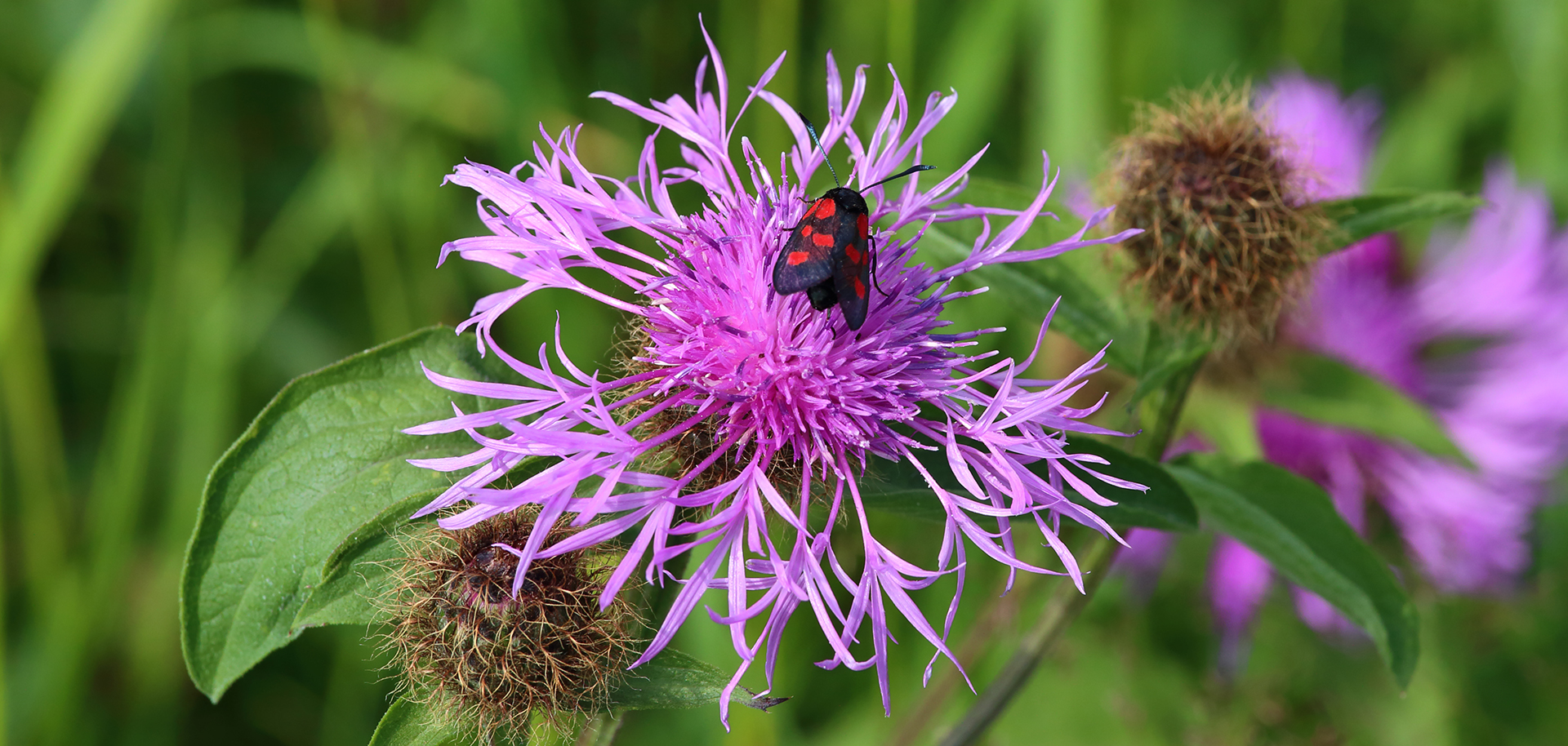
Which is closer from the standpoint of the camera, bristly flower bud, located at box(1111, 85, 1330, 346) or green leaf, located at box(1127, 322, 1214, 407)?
green leaf, located at box(1127, 322, 1214, 407)

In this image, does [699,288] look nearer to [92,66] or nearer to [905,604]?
[905,604]

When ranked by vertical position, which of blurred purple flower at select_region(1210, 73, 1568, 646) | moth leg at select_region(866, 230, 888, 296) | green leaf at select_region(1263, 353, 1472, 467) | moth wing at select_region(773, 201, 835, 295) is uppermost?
moth wing at select_region(773, 201, 835, 295)

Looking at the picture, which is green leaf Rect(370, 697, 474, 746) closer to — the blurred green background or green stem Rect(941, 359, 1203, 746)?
green stem Rect(941, 359, 1203, 746)

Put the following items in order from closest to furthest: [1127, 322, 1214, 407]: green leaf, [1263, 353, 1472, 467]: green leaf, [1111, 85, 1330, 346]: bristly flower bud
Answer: [1127, 322, 1214, 407]: green leaf < [1111, 85, 1330, 346]: bristly flower bud < [1263, 353, 1472, 467]: green leaf

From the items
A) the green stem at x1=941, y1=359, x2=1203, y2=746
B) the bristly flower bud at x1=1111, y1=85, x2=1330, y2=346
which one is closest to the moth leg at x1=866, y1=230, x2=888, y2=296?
the bristly flower bud at x1=1111, y1=85, x2=1330, y2=346

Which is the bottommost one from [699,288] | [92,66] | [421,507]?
[421,507]

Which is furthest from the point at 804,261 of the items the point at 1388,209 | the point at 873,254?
the point at 1388,209

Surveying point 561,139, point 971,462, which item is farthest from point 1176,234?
point 561,139
